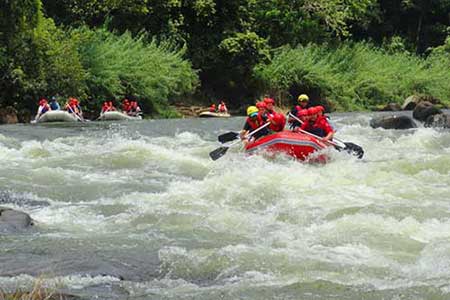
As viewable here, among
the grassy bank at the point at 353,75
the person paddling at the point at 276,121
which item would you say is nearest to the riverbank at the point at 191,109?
the grassy bank at the point at 353,75

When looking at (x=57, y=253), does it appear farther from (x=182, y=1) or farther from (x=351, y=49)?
(x=351, y=49)

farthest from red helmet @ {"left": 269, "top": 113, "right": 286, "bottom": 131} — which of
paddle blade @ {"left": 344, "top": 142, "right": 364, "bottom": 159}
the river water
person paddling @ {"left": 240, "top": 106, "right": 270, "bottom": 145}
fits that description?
paddle blade @ {"left": 344, "top": 142, "right": 364, "bottom": 159}

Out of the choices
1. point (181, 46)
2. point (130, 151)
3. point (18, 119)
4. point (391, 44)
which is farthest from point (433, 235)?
point (391, 44)

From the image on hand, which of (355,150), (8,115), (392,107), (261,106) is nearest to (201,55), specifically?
(392,107)

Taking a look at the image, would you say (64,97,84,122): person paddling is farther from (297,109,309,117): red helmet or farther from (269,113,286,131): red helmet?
(269,113,286,131): red helmet

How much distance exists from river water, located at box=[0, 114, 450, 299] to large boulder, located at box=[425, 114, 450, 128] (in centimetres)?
798

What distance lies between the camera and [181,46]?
109 feet

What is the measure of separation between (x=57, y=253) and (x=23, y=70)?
19906mm

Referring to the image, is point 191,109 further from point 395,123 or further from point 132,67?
point 395,123

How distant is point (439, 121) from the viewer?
21.4m

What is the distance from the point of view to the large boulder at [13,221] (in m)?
7.14

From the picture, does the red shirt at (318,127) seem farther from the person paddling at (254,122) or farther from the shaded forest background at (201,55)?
the shaded forest background at (201,55)

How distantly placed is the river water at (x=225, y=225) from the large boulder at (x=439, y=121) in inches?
314

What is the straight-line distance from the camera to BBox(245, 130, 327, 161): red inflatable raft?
12234mm
